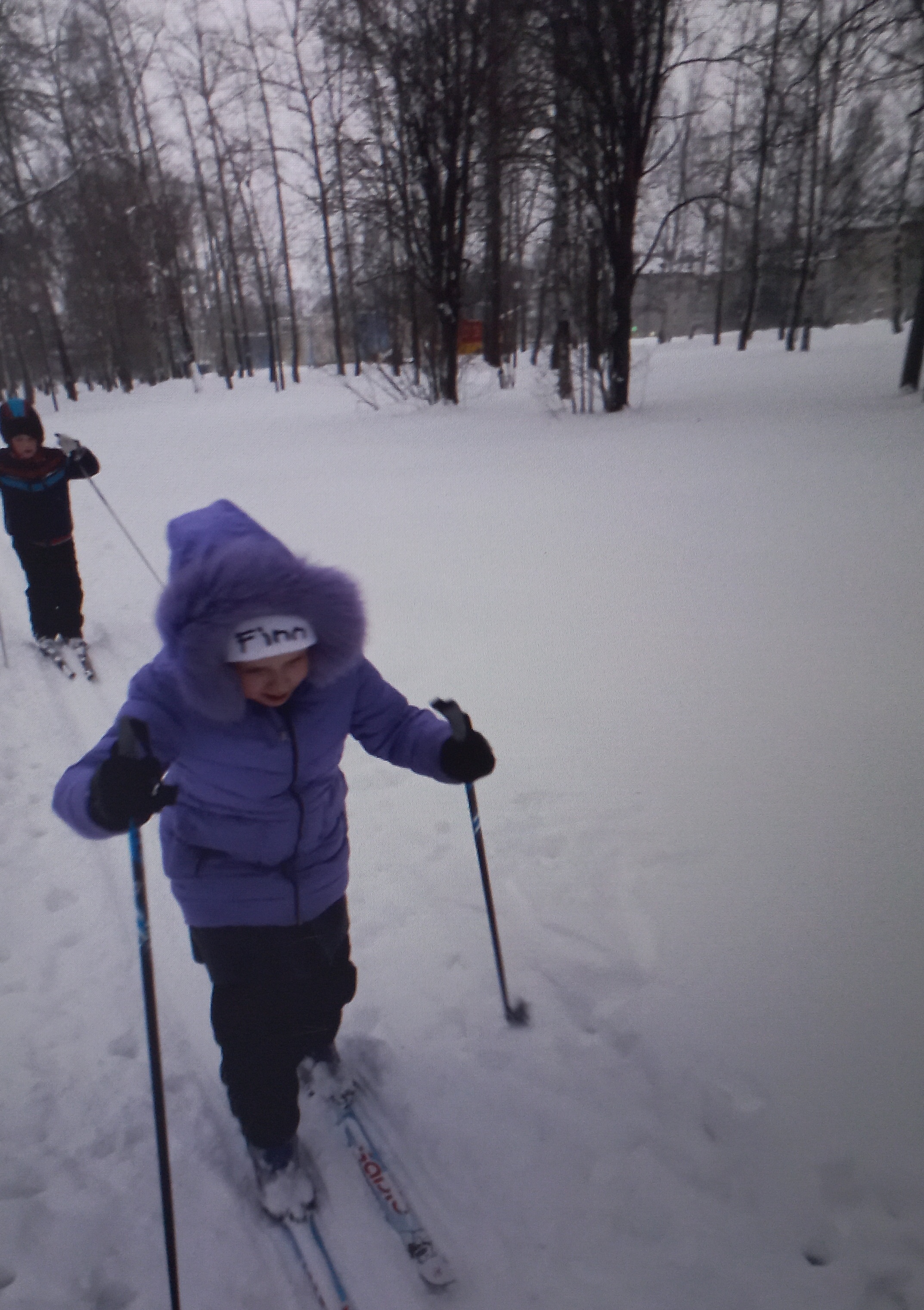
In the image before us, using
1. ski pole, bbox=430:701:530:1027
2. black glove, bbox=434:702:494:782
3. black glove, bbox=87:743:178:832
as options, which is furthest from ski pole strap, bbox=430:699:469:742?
black glove, bbox=87:743:178:832

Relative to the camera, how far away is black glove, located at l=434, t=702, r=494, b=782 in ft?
6.51

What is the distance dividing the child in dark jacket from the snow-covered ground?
316mm

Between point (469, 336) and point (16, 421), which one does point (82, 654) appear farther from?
point (469, 336)

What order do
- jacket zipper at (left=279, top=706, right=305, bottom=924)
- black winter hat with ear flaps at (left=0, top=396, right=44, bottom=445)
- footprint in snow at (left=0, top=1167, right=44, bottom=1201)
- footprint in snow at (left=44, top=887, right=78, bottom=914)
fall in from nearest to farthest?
1. jacket zipper at (left=279, top=706, right=305, bottom=924)
2. footprint in snow at (left=0, top=1167, right=44, bottom=1201)
3. footprint in snow at (left=44, top=887, right=78, bottom=914)
4. black winter hat with ear flaps at (left=0, top=396, right=44, bottom=445)

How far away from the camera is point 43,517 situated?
529 centimetres

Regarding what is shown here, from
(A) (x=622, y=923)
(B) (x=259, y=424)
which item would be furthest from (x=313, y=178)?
(A) (x=622, y=923)

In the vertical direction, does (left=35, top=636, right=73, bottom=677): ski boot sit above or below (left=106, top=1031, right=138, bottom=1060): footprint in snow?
above

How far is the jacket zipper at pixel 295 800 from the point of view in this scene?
1.82 m

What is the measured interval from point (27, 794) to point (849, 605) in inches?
196

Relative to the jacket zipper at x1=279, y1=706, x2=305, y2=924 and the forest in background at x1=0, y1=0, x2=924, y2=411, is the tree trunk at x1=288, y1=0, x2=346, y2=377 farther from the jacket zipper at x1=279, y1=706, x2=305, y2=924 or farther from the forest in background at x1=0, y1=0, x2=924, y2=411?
the jacket zipper at x1=279, y1=706, x2=305, y2=924

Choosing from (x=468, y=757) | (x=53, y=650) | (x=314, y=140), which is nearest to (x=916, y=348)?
(x=53, y=650)

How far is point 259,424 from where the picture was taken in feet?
57.1

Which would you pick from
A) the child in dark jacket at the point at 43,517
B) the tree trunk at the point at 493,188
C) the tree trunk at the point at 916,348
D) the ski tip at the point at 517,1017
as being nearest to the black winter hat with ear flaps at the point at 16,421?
the child in dark jacket at the point at 43,517

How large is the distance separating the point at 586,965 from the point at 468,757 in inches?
45.9
